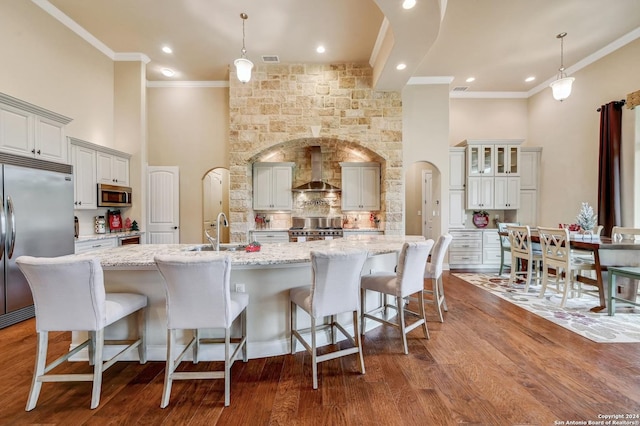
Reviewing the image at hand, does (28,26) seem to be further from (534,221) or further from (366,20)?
(534,221)

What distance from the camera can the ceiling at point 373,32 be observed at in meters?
3.58

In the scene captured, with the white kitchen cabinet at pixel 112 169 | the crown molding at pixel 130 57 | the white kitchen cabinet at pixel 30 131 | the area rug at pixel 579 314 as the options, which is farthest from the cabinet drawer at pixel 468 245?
the crown molding at pixel 130 57

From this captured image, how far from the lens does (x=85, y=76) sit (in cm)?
448

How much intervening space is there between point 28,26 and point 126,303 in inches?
173

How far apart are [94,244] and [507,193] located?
775 cm

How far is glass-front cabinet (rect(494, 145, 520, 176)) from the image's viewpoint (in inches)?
226

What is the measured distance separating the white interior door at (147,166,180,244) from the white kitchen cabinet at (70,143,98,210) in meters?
1.22

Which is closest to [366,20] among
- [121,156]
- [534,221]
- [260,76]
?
[260,76]

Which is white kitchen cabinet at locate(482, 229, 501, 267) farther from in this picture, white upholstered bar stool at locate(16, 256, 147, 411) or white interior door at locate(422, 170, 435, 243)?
white upholstered bar stool at locate(16, 256, 147, 411)

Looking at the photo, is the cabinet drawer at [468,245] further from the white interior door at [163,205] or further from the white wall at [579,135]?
the white interior door at [163,205]

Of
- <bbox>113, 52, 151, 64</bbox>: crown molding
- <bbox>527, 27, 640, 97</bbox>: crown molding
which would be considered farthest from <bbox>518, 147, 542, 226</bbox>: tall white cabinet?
<bbox>113, 52, 151, 64</bbox>: crown molding

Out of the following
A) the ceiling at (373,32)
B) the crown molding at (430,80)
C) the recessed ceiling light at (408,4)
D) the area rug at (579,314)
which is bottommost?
the area rug at (579,314)

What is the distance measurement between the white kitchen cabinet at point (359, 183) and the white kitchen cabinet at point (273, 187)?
123 centimetres

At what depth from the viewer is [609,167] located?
4.41m
